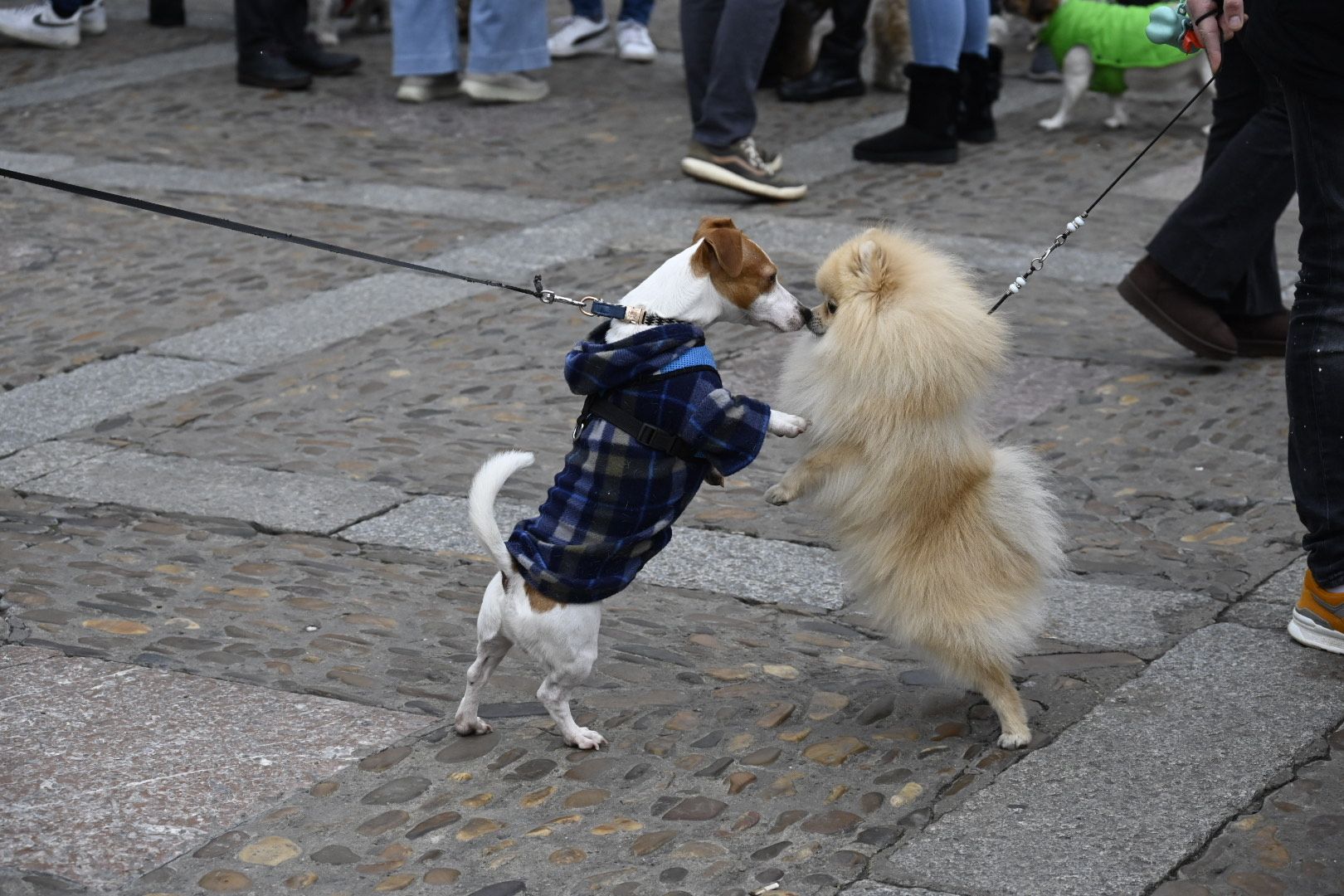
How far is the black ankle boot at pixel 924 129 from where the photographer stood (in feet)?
27.2

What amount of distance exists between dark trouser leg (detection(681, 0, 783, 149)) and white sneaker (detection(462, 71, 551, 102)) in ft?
7.97

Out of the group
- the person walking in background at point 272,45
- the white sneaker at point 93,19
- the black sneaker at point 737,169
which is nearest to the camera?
the black sneaker at point 737,169

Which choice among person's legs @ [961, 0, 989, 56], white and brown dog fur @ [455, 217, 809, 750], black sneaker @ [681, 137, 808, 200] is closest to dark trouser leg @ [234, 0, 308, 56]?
black sneaker @ [681, 137, 808, 200]

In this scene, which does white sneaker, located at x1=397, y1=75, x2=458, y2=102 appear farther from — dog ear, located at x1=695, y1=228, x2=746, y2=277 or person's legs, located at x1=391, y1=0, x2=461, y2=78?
dog ear, located at x1=695, y1=228, x2=746, y2=277

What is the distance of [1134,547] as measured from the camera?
4379 millimetres

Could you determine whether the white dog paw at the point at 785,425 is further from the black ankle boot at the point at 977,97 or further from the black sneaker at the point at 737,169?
the black ankle boot at the point at 977,97

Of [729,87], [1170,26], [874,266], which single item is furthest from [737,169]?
[874,266]

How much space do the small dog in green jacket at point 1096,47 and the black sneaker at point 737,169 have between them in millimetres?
2322

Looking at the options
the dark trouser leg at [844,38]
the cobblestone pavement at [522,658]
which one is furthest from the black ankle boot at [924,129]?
the dark trouser leg at [844,38]

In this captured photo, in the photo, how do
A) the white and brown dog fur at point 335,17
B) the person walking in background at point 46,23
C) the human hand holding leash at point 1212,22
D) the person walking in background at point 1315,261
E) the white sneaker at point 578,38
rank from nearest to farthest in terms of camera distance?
1. the person walking in background at point 1315,261
2. the human hand holding leash at point 1212,22
3. the person walking in background at point 46,23
4. the white and brown dog fur at point 335,17
5. the white sneaker at point 578,38

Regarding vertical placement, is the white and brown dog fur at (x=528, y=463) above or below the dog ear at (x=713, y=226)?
below

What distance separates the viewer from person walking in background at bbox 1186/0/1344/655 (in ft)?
11.5

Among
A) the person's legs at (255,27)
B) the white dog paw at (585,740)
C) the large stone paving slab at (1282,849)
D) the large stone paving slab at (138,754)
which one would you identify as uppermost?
the person's legs at (255,27)

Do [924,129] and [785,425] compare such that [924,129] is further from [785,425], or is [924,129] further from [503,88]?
[785,425]
